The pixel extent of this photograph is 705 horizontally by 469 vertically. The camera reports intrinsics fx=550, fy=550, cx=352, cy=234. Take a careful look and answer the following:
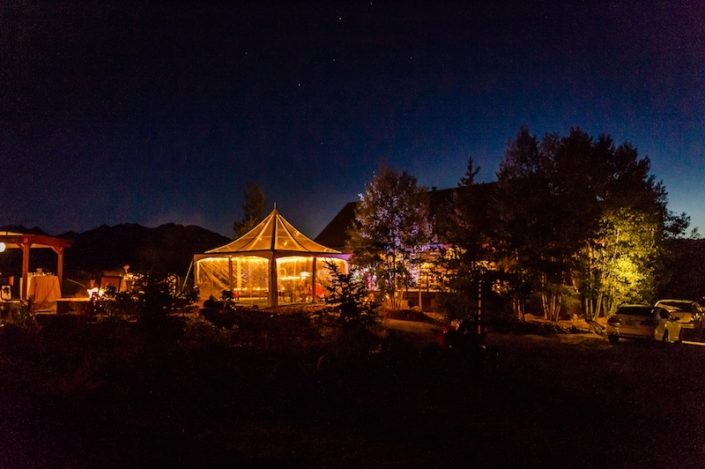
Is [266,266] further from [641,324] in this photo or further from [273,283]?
[641,324]

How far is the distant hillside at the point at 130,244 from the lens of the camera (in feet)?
160

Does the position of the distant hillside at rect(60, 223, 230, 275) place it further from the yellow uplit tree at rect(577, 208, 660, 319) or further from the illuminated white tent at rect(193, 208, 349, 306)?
the yellow uplit tree at rect(577, 208, 660, 319)

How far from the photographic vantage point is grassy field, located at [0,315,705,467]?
5.40 meters

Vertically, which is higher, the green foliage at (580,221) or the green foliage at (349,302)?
the green foliage at (580,221)

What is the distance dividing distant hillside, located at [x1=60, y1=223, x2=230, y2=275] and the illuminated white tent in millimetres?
17826

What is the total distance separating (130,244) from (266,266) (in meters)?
37.4

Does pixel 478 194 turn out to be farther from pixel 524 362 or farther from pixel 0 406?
pixel 0 406

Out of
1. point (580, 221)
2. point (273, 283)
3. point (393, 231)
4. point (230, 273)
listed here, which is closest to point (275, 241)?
point (273, 283)

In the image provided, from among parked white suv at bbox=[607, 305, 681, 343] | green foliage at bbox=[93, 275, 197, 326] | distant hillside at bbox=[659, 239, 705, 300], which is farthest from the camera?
distant hillside at bbox=[659, 239, 705, 300]

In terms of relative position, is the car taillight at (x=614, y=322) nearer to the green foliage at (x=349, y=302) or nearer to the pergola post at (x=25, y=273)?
the green foliage at (x=349, y=302)

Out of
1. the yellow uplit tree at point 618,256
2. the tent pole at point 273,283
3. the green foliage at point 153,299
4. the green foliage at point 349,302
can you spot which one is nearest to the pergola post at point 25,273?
the tent pole at point 273,283

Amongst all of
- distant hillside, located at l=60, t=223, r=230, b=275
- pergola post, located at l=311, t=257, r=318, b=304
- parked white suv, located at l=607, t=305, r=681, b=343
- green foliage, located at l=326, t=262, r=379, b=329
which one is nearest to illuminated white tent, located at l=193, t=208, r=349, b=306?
pergola post, located at l=311, t=257, r=318, b=304

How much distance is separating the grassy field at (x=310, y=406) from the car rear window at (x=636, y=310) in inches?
253

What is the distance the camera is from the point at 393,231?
22.7 meters
